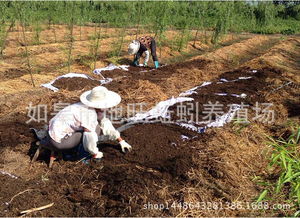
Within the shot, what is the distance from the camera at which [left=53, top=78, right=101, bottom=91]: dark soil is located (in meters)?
6.55

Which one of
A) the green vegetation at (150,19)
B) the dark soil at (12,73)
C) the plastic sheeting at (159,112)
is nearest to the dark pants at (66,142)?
the plastic sheeting at (159,112)

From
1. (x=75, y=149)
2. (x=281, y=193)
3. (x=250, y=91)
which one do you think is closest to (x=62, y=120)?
(x=75, y=149)

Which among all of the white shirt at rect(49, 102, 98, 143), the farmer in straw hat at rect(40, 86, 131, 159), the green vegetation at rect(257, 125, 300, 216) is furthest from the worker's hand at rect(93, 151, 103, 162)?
the green vegetation at rect(257, 125, 300, 216)

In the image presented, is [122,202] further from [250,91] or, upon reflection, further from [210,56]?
[210,56]

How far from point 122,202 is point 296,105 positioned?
4.63 meters

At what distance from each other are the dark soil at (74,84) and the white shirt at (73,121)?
130 inches

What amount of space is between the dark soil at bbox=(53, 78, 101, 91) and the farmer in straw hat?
10.6 ft

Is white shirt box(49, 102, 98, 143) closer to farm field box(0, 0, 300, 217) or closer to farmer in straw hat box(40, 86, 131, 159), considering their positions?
farmer in straw hat box(40, 86, 131, 159)

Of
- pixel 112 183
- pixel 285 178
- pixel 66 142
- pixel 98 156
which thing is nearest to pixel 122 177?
pixel 112 183

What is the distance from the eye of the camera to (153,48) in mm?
8711

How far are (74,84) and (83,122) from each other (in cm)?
370

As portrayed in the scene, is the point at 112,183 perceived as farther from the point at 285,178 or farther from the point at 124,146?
the point at 285,178

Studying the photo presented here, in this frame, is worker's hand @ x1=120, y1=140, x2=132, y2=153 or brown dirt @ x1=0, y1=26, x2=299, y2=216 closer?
brown dirt @ x1=0, y1=26, x2=299, y2=216

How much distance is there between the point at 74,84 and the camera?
6.68m
